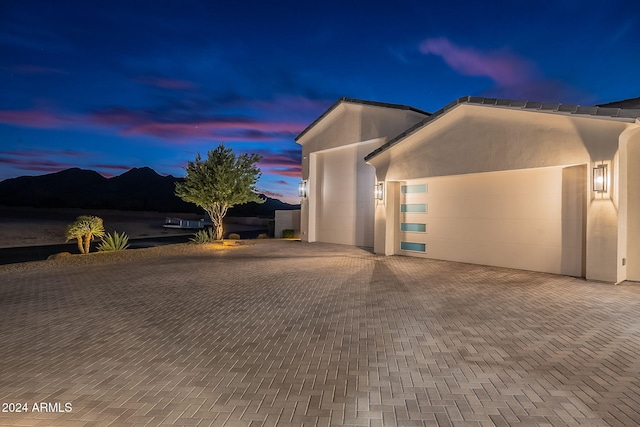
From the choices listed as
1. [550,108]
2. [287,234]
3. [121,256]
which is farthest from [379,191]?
[121,256]

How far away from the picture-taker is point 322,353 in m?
4.01

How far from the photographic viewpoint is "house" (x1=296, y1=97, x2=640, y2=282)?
7.66 meters

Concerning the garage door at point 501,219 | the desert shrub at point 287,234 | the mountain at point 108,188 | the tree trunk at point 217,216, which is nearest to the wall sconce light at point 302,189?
the desert shrub at point 287,234

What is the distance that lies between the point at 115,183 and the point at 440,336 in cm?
12121

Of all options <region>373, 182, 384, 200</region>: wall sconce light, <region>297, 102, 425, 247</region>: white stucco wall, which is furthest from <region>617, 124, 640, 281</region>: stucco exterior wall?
<region>297, 102, 425, 247</region>: white stucco wall

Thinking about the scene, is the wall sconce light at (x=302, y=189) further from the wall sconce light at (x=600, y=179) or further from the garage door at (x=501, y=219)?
the wall sconce light at (x=600, y=179)

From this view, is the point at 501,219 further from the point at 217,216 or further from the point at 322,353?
the point at 217,216

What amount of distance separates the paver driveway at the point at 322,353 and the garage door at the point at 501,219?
4.99 ft

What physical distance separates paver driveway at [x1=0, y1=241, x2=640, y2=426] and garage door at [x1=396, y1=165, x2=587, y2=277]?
152cm

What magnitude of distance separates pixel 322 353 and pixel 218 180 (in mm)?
12954

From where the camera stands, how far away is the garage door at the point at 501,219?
8633 millimetres

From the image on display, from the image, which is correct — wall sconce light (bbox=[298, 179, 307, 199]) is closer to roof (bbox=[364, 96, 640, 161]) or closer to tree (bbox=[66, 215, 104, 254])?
roof (bbox=[364, 96, 640, 161])

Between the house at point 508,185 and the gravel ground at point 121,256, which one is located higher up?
the house at point 508,185

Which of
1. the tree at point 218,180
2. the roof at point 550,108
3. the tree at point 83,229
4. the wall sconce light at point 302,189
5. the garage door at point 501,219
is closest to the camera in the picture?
the roof at point 550,108
